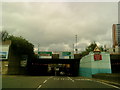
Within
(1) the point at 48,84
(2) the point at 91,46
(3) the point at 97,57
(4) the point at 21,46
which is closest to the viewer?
(1) the point at 48,84

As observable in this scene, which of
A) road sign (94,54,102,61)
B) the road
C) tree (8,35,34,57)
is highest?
tree (8,35,34,57)

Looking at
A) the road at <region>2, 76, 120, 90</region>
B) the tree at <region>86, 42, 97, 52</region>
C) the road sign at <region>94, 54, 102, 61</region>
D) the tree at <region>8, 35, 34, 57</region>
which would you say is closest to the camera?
the road at <region>2, 76, 120, 90</region>

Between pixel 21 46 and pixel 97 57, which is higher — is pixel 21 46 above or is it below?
above

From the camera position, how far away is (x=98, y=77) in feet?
97.7

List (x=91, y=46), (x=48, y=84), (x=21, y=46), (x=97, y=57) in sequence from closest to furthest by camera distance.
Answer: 1. (x=48, y=84)
2. (x=97, y=57)
3. (x=21, y=46)
4. (x=91, y=46)

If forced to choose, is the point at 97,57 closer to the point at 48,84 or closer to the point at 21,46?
the point at 48,84

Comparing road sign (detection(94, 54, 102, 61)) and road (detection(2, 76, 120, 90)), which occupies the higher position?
road sign (detection(94, 54, 102, 61))

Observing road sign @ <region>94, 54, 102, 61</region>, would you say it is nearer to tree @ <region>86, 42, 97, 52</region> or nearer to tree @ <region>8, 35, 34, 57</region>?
tree @ <region>8, 35, 34, 57</region>

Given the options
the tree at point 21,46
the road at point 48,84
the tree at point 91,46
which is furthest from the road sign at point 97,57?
the tree at point 91,46

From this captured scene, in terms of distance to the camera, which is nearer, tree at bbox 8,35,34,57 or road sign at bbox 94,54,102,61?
road sign at bbox 94,54,102,61

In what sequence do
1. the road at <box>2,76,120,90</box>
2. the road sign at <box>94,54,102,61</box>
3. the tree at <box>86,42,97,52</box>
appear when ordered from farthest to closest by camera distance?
the tree at <box>86,42,97,52</box>
the road sign at <box>94,54,102,61</box>
the road at <box>2,76,120,90</box>

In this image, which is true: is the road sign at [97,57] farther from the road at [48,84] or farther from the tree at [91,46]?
the tree at [91,46]

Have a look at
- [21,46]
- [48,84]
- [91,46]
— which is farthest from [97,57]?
[91,46]

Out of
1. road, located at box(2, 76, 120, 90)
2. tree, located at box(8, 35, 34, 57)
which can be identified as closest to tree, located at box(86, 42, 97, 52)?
tree, located at box(8, 35, 34, 57)
